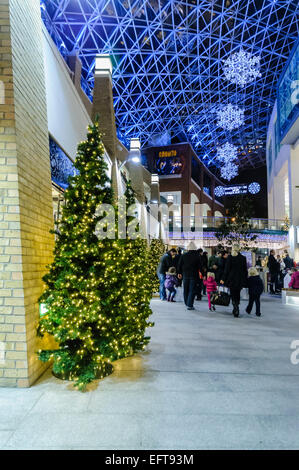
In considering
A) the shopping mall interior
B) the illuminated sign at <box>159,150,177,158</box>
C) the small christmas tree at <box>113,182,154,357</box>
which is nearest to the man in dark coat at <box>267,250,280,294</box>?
the shopping mall interior

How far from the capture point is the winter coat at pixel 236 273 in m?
8.22

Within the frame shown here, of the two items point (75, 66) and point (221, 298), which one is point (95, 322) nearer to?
point (221, 298)

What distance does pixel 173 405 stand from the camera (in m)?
3.23

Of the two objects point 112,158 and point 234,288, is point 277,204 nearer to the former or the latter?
point 112,158

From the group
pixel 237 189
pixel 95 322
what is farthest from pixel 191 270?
pixel 237 189

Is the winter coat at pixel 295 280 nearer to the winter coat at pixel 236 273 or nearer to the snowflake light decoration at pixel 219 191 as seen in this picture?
the winter coat at pixel 236 273

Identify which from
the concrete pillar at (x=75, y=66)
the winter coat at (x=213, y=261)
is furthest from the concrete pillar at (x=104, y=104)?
the winter coat at (x=213, y=261)

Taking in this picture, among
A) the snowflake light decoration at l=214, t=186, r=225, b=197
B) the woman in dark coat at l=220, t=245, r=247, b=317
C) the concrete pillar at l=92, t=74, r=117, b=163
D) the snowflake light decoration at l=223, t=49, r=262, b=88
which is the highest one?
the snowflake light decoration at l=223, t=49, r=262, b=88

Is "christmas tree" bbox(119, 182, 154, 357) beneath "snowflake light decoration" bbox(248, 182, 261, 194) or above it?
beneath

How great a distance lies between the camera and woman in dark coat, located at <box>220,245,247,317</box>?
8.23 meters

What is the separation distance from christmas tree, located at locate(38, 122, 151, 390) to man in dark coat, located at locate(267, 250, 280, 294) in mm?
10881

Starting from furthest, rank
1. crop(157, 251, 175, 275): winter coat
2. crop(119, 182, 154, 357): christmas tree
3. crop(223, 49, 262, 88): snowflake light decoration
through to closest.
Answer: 1. crop(223, 49, 262, 88): snowflake light decoration
2. crop(157, 251, 175, 275): winter coat
3. crop(119, 182, 154, 357): christmas tree

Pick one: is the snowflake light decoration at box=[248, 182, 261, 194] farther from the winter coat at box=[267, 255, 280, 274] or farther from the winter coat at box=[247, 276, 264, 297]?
the winter coat at box=[247, 276, 264, 297]

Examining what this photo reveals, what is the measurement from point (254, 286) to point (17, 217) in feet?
22.6
